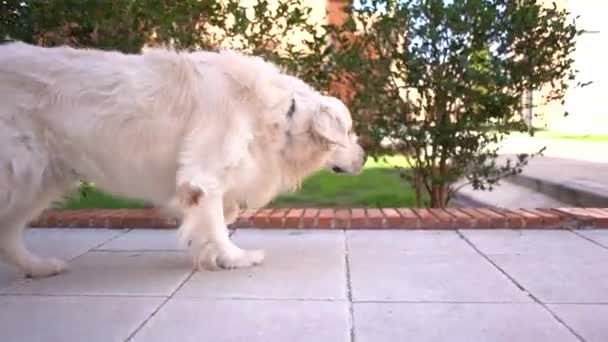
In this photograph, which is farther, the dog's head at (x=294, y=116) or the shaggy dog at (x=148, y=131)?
the dog's head at (x=294, y=116)

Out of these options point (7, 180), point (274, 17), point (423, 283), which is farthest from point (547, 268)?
point (274, 17)

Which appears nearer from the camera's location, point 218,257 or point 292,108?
point 218,257

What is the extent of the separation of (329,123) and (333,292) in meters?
1.32

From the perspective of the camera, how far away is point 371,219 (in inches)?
211

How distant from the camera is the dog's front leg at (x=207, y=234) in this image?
3922 millimetres

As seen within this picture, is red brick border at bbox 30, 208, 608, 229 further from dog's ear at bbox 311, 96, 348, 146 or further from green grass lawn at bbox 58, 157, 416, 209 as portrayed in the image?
dog's ear at bbox 311, 96, 348, 146

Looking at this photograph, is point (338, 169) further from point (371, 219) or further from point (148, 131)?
point (148, 131)

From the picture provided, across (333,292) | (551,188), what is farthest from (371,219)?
(551,188)

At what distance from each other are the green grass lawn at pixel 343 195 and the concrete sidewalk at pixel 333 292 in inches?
80.7

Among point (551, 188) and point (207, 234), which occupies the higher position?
point (207, 234)

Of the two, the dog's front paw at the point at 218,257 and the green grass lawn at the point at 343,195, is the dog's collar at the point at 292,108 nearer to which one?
the dog's front paw at the point at 218,257

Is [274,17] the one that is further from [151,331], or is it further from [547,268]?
[151,331]

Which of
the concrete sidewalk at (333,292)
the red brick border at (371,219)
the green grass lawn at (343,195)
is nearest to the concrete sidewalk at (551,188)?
the green grass lawn at (343,195)

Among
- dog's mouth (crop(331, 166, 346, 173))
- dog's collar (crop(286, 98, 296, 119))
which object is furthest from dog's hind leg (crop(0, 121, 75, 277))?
dog's mouth (crop(331, 166, 346, 173))
